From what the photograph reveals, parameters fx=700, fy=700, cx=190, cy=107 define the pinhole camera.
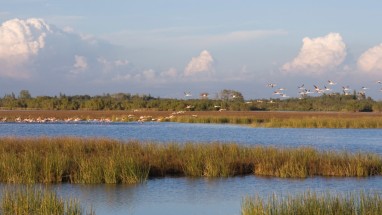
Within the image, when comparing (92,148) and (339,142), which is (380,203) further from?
(339,142)

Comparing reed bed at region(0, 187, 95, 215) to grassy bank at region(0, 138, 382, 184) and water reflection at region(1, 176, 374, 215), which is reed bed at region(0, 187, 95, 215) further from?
grassy bank at region(0, 138, 382, 184)

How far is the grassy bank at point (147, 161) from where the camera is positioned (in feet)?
61.5

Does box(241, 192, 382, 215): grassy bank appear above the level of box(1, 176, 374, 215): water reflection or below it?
above

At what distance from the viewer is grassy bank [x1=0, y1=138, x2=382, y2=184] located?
61.5 feet

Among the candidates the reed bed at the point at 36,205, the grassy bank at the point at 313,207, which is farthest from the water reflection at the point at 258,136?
the reed bed at the point at 36,205

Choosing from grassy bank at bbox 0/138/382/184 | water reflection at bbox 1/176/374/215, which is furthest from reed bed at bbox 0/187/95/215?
grassy bank at bbox 0/138/382/184

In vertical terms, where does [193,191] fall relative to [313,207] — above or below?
below

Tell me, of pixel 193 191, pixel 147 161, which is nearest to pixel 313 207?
pixel 193 191

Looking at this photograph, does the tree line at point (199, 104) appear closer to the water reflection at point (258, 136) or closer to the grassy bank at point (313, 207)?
the water reflection at point (258, 136)

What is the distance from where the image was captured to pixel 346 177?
20.6 m

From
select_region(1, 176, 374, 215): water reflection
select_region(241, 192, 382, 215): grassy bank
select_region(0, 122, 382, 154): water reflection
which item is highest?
select_region(241, 192, 382, 215): grassy bank

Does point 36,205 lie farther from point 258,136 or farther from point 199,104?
Answer: point 199,104

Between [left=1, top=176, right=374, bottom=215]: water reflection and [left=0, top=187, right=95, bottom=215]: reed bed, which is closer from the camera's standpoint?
[left=0, top=187, right=95, bottom=215]: reed bed

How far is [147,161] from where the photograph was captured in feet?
69.2
